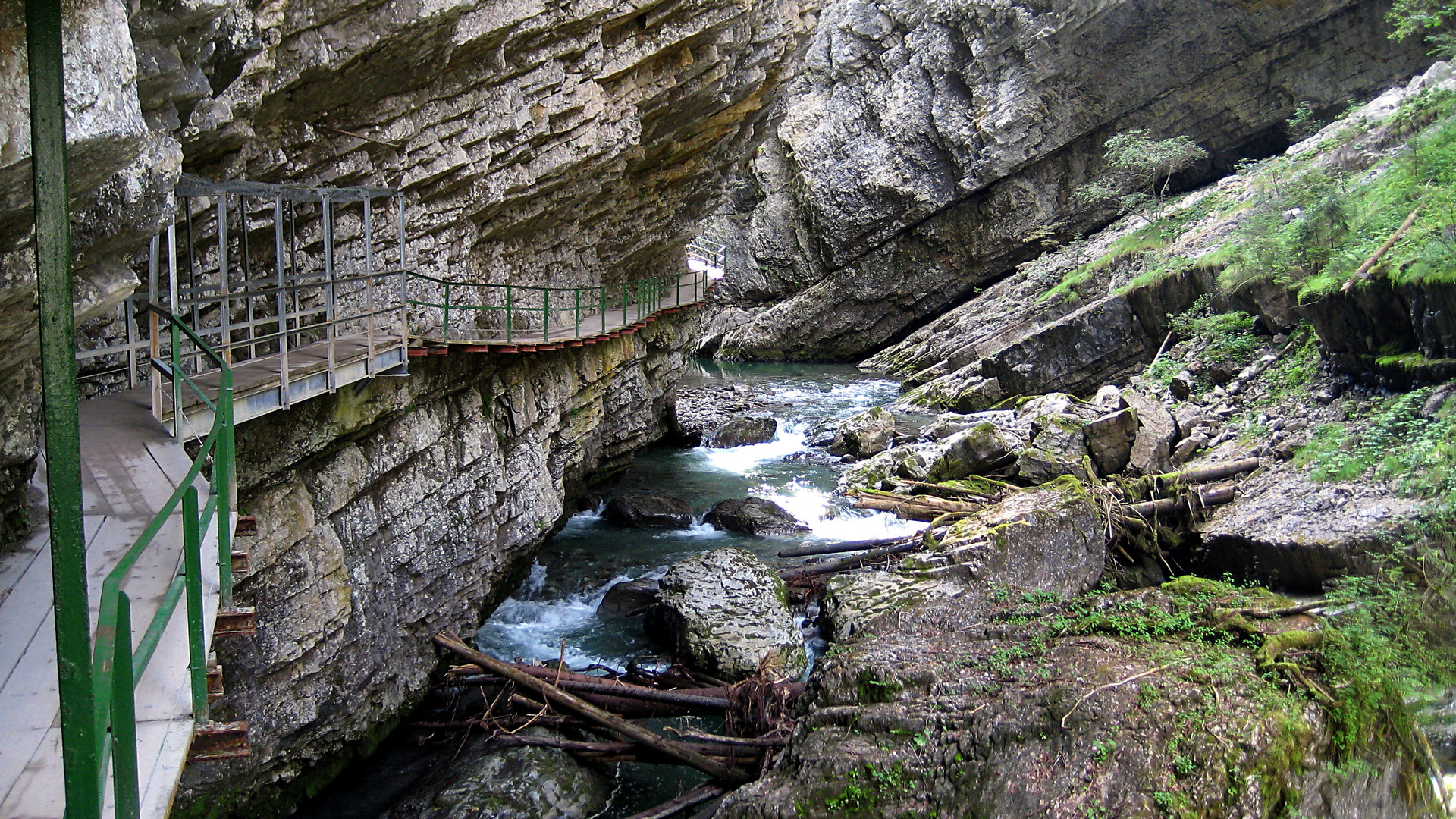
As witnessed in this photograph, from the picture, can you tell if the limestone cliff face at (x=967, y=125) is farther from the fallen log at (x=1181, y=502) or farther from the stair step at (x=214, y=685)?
the stair step at (x=214, y=685)

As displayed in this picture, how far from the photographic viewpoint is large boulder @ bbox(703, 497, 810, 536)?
15.3m

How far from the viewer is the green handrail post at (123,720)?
2514 millimetres

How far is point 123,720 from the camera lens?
255cm

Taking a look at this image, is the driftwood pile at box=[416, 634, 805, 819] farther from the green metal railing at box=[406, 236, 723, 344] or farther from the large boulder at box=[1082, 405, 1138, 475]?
the large boulder at box=[1082, 405, 1138, 475]

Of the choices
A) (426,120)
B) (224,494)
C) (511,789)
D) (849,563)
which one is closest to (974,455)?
(849,563)

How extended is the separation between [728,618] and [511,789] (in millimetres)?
3153

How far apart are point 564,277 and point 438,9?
7.53 m

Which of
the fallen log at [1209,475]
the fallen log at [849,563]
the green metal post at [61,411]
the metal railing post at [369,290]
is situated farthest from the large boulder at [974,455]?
the green metal post at [61,411]

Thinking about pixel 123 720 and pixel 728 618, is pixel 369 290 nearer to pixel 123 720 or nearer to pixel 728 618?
pixel 728 618

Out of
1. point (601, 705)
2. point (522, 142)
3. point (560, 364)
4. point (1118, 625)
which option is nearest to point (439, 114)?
point (522, 142)

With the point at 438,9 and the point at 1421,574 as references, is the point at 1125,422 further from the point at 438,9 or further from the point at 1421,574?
the point at 438,9

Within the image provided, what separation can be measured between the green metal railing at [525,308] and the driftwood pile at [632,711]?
3.62 metres

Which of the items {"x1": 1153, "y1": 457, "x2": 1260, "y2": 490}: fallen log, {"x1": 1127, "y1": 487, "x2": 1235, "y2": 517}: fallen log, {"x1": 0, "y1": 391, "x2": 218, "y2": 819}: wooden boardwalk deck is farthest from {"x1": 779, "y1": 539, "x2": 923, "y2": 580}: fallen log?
{"x1": 0, "y1": 391, "x2": 218, "y2": 819}: wooden boardwalk deck

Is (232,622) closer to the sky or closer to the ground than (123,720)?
closer to the ground
